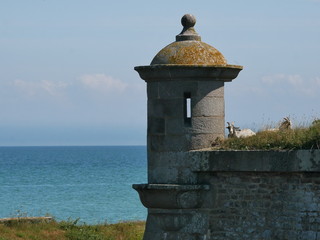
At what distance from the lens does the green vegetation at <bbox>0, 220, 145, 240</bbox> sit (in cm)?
2236

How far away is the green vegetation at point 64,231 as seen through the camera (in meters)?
22.4

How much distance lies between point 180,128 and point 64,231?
36.2 feet

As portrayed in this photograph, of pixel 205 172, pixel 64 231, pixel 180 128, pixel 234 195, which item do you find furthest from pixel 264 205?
pixel 64 231

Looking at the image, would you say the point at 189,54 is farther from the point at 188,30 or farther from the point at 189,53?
the point at 188,30

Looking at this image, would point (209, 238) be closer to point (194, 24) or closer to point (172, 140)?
point (172, 140)

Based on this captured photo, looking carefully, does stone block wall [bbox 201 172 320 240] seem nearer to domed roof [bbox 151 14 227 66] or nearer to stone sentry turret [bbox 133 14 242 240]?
stone sentry turret [bbox 133 14 242 240]

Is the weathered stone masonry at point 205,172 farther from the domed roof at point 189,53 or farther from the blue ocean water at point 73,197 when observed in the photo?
the blue ocean water at point 73,197

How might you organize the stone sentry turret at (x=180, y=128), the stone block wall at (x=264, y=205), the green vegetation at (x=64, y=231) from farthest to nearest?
1. the green vegetation at (x=64, y=231)
2. the stone sentry turret at (x=180, y=128)
3. the stone block wall at (x=264, y=205)

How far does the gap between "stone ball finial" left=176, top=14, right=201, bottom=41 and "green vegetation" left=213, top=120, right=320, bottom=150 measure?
1714 mm

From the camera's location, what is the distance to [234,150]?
12.6 metres

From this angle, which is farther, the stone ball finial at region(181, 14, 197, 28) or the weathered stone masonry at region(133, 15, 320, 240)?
the stone ball finial at region(181, 14, 197, 28)

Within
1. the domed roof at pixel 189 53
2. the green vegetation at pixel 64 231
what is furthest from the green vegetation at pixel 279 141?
the green vegetation at pixel 64 231

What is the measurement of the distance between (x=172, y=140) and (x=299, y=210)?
226 cm

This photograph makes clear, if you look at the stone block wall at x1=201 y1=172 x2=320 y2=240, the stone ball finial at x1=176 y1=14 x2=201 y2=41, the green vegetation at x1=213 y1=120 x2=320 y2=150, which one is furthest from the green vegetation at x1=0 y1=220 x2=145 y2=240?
the green vegetation at x1=213 y1=120 x2=320 y2=150
